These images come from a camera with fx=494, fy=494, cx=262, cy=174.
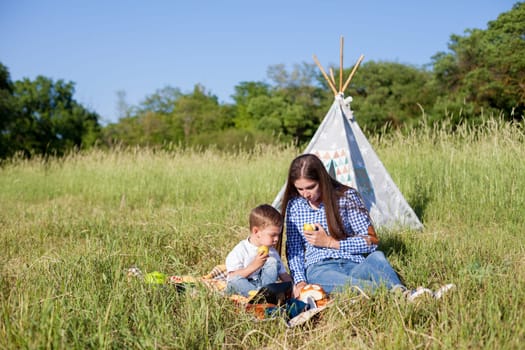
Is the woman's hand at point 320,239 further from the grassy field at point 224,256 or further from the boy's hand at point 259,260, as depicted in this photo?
the grassy field at point 224,256

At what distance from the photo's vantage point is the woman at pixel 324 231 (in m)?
2.98

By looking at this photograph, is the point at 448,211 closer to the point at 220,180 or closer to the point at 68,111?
the point at 220,180

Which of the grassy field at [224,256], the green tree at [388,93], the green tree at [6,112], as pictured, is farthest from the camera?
the green tree at [388,93]

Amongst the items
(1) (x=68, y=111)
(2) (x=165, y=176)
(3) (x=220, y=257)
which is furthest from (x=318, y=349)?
(1) (x=68, y=111)

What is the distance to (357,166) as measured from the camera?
4648 mm

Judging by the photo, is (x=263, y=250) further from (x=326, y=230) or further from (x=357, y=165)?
(x=357, y=165)

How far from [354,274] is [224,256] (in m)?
1.28

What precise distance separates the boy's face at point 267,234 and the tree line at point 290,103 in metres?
7.75

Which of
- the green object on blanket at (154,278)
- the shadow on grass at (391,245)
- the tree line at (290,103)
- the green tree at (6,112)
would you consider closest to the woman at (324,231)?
the shadow on grass at (391,245)

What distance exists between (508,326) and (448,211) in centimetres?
301

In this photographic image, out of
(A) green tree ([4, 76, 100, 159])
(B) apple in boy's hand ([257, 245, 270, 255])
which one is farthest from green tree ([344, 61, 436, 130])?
(B) apple in boy's hand ([257, 245, 270, 255])

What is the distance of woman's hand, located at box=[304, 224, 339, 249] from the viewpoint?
2.97m

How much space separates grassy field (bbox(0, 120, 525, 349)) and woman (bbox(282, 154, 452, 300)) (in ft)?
1.22

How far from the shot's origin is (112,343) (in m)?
1.97
